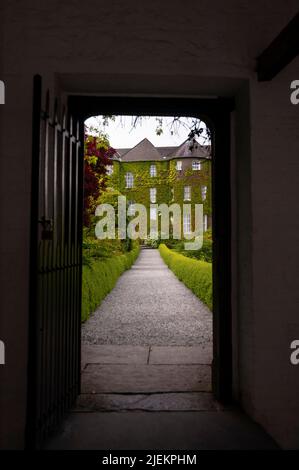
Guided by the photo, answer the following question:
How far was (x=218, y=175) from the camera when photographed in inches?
119

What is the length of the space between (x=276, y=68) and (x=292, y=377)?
2284 mm

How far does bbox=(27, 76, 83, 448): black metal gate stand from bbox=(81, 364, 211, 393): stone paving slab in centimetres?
44

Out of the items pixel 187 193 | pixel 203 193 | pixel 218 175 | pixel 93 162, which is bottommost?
pixel 218 175

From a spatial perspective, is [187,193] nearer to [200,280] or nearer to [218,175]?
[200,280]

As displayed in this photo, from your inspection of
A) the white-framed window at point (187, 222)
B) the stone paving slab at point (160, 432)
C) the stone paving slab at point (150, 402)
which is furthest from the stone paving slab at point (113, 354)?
the white-framed window at point (187, 222)

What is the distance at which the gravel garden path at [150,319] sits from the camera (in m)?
5.20

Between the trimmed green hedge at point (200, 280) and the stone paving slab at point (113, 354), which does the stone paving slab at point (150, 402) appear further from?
the trimmed green hedge at point (200, 280)

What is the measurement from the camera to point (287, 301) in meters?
2.64

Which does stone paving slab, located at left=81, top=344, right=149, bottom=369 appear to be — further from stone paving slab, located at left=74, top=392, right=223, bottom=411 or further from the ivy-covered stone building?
the ivy-covered stone building

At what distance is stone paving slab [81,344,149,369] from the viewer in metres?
4.07

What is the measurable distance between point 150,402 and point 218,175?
2.04 m

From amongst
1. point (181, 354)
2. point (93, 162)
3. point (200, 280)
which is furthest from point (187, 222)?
point (181, 354)

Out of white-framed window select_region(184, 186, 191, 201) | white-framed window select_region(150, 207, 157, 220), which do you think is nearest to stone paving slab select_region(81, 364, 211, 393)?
white-framed window select_region(150, 207, 157, 220)

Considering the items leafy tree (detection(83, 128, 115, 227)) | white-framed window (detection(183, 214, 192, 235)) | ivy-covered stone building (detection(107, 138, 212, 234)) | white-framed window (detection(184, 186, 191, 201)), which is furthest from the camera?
white-framed window (detection(183, 214, 192, 235))
